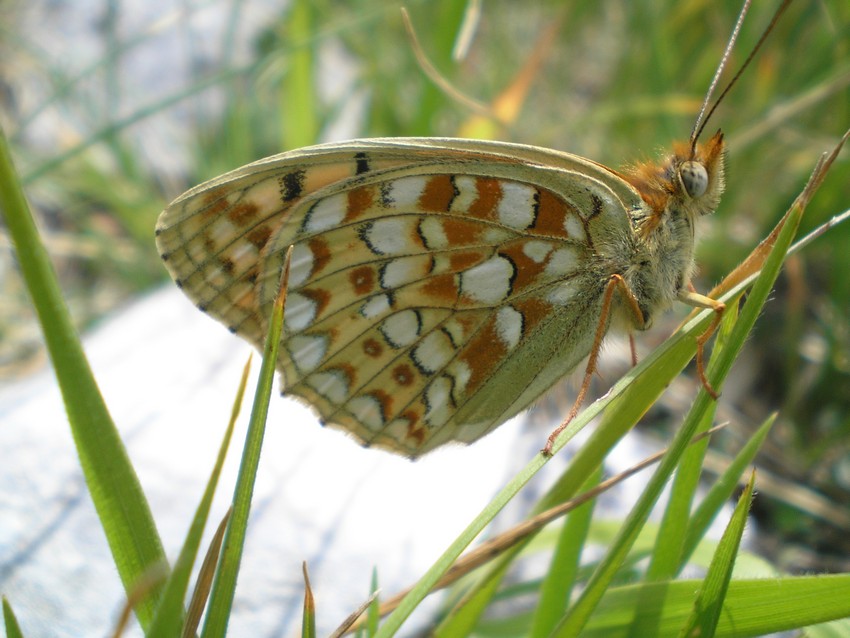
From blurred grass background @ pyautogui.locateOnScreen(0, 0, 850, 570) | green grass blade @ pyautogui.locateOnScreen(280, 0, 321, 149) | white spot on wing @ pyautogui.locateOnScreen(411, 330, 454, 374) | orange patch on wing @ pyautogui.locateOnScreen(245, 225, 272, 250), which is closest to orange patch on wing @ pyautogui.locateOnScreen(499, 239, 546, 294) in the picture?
white spot on wing @ pyautogui.locateOnScreen(411, 330, 454, 374)

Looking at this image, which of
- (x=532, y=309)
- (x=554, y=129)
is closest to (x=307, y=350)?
(x=532, y=309)

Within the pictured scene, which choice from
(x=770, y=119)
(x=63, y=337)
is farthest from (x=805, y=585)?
(x=770, y=119)

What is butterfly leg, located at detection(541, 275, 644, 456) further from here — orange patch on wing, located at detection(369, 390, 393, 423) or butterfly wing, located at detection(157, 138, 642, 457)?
orange patch on wing, located at detection(369, 390, 393, 423)

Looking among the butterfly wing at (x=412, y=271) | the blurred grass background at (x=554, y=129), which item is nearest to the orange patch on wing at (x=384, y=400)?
the butterfly wing at (x=412, y=271)

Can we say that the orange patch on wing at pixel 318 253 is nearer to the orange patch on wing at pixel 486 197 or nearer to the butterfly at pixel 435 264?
the butterfly at pixel 435 264

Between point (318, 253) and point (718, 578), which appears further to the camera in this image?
point (318, 253)

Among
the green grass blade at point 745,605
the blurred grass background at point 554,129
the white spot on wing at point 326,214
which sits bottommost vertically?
the green grass blade at point 745,605

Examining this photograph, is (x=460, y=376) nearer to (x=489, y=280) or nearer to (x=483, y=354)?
(x=483, y=354)
